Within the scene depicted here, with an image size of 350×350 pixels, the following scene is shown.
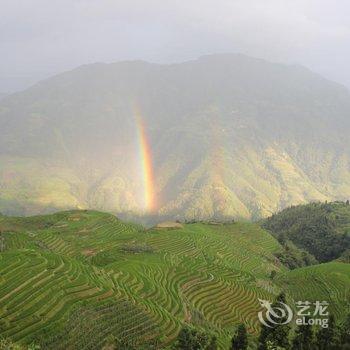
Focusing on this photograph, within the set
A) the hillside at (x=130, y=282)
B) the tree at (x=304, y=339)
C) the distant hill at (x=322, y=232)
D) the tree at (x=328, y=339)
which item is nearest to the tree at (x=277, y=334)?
the tree at (x=304, y=339)

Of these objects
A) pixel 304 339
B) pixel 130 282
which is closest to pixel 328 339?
pixel 304 339

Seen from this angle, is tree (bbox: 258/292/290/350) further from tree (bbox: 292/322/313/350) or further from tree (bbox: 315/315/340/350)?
tree (bbox: 315/315/340/350)

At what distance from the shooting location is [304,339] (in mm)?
50188

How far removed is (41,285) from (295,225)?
5971 inches

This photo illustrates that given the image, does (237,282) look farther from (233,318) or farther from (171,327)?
(171,327)

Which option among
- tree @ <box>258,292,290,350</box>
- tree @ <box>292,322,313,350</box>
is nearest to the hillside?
tree @ <box>258,292,290,350</box>

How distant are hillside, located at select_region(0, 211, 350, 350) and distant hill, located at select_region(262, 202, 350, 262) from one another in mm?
23715

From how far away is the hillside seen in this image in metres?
45.2

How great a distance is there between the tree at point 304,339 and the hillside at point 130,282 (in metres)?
9.79

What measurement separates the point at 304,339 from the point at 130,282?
25.7 metres

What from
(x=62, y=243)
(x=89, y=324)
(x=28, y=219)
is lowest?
(x=28, y=219)

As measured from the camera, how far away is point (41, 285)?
49625mm

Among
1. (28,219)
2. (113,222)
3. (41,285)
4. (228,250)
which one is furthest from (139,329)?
(28,219)

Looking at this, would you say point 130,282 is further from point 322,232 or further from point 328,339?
point 322,232
